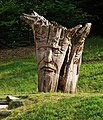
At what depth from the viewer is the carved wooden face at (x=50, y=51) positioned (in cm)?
806

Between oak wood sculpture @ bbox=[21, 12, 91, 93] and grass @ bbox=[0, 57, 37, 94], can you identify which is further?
grass @ bbox=[0, 57, 37, 94]

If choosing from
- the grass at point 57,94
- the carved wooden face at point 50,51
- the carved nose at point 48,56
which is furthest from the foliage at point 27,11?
the carved nose at point 48,56

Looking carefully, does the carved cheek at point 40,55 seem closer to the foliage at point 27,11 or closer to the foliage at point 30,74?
the foliage at point 30,74

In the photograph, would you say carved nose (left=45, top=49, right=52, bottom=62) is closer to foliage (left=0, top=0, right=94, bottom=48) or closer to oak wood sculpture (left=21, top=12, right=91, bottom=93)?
oak wood sculpture (left=21, top=12, right=91, bottom=93)

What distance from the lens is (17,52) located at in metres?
17.1

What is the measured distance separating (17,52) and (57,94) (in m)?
10.2

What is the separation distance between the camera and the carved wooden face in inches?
317

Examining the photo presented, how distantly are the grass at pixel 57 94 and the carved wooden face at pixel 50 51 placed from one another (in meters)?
0.48

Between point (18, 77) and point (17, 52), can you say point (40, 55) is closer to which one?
point (18, 77)

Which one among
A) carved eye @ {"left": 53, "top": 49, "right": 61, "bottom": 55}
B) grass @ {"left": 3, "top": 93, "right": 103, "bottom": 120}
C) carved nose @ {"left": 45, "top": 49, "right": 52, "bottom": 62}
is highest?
carved eye @ {"left": 53, "top": 49, "right": 61, "bottom": 55}

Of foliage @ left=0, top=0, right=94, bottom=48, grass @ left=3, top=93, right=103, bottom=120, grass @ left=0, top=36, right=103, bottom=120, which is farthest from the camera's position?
foliage @ left=0, top=0, right=94, bottom=48

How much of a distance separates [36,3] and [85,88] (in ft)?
28.8

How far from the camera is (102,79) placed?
1162 centimetres

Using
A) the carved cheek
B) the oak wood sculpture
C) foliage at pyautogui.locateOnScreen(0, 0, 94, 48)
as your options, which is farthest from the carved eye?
foliage at pyautogui.locateOnScreen(0, 0, 94, 48)
